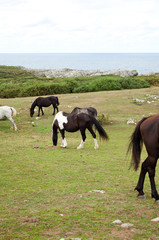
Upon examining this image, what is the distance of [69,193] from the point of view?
6.90 m

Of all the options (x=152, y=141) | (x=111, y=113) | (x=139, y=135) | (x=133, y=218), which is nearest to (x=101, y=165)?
(x=139, y=135)

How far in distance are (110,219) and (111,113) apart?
16.3 metres

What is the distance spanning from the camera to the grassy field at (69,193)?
196 inches

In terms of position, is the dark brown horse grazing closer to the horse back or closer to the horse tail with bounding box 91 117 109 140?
the horse back

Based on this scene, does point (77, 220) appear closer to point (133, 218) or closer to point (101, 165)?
point (133, 218)

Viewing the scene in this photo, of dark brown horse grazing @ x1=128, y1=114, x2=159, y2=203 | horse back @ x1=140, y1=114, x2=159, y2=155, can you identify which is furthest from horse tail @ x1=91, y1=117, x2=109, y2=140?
horse back @ x1=140, y1=114, x2=159, y2=155

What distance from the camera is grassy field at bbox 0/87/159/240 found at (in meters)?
4.99

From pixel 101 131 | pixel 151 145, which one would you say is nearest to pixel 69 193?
pixel 151 145

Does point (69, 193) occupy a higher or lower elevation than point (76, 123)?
lower

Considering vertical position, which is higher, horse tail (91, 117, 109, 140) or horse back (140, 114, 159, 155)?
horse back (140, 114, 159, 155)

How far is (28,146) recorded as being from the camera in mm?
13305

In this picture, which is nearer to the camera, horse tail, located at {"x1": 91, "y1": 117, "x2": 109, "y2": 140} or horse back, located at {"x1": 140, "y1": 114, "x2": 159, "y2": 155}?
horse back, located at {"x1": 140, "y1": 114, "x2": 159, "y2": 155}

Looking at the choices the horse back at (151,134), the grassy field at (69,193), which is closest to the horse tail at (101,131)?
the grassy field at (69,193)

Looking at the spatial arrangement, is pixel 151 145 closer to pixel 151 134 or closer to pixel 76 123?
pixel 151 134
